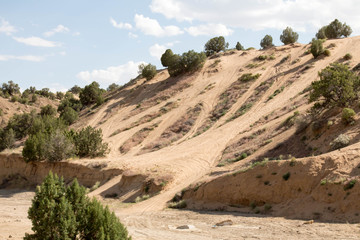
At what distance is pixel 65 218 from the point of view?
10891 mm

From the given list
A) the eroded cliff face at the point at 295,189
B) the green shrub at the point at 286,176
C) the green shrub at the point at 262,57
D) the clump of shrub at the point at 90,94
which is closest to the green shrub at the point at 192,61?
the green shrub at the point at 262,57

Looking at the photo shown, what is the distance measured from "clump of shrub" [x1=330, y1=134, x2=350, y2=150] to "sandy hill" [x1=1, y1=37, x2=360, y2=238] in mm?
300

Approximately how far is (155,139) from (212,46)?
35.7 m

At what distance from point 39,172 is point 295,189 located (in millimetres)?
26881

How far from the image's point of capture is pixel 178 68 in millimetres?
61250

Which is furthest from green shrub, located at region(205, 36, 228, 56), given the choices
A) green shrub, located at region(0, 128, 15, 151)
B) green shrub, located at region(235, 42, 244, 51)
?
green shrub, located at region(0, 128, 15, 151)

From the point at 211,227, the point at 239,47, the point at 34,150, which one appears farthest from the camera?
the point at 239,47

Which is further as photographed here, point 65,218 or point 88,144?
point 88,144

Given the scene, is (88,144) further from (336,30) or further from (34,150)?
(336,30)

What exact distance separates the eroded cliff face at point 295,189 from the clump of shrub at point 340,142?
6.84 ft

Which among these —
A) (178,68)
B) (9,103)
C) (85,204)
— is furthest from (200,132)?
(9,103)

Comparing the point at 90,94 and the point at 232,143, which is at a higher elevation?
the point at 90,94

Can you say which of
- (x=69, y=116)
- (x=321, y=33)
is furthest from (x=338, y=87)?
(x=69, y=116)

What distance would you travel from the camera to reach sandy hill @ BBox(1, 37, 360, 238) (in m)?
17.4
